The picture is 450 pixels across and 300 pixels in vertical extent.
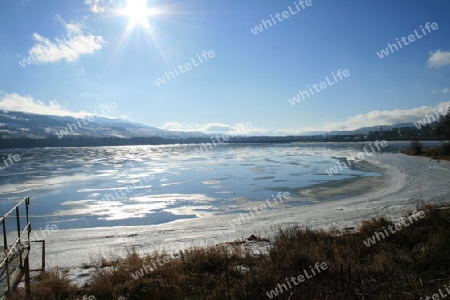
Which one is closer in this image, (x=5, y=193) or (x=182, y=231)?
(x=182, y=231)

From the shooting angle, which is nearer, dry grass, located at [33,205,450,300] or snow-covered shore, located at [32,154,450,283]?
dry grass, located at [33,205,450,300]

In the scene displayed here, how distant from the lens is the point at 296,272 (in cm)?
617

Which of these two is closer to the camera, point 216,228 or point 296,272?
point 296,272

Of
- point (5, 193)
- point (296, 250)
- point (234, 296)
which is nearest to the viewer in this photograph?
point (234, 296)

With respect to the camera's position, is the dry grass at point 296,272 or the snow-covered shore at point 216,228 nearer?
the dry grass at point 296,272

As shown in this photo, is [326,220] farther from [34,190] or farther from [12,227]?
[34,190]

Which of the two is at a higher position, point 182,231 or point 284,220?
point 182,231

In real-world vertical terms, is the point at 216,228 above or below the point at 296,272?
above

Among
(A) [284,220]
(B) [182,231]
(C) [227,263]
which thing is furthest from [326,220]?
(C) [227,263]

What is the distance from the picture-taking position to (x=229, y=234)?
1139 centimetres

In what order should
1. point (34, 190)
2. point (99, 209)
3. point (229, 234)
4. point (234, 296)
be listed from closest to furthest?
point (234, 296)
point (229, 234)
point (99, 209)
point (34, 190)

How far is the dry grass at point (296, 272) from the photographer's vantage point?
516cm

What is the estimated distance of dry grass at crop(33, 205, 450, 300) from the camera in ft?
16.9

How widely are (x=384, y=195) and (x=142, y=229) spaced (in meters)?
13.1
